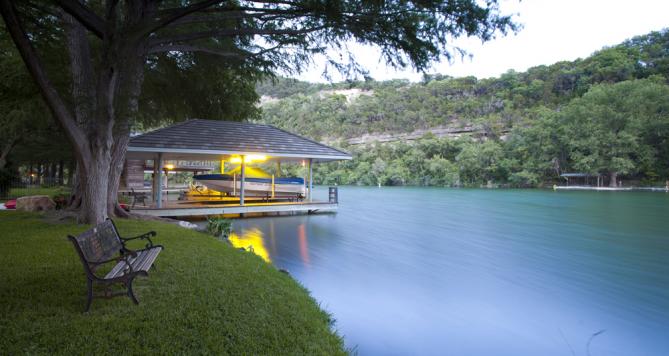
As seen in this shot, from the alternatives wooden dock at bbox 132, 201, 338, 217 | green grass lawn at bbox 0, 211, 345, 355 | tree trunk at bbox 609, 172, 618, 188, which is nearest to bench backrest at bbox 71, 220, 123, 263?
green grass lawn at bbox 0, 211, 345, 355

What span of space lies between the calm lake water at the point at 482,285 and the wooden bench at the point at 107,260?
7.74 feet

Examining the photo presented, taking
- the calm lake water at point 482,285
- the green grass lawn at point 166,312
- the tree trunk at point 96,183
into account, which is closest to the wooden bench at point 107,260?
the green grass lawn at point 166,312

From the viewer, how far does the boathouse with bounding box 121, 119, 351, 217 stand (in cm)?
1279

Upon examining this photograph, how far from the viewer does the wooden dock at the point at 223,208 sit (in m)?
12.6

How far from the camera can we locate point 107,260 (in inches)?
155

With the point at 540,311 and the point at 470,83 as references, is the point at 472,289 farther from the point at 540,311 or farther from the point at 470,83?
the point at 470,83

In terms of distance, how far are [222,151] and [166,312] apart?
34.1 ft

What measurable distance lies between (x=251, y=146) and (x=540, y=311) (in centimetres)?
1114

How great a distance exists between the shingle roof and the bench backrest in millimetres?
8342

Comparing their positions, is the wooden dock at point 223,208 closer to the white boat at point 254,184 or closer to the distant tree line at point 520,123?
the white boat at point 254,184

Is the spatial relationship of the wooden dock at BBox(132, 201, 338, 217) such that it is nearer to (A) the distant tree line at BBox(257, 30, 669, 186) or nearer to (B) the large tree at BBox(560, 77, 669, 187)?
(A) the distant tree line at BBox(257, 30, 669, 186)

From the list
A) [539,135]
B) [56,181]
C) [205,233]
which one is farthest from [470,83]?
[205,233]

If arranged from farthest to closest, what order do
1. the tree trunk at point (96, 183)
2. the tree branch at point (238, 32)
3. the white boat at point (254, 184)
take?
the white boat at point (254, 184)
the tree branch at point (238, 32)
the tree trunk at point (96, 183)

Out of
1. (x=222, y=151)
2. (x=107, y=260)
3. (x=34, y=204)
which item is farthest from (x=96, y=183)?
(x=222, y=151)
